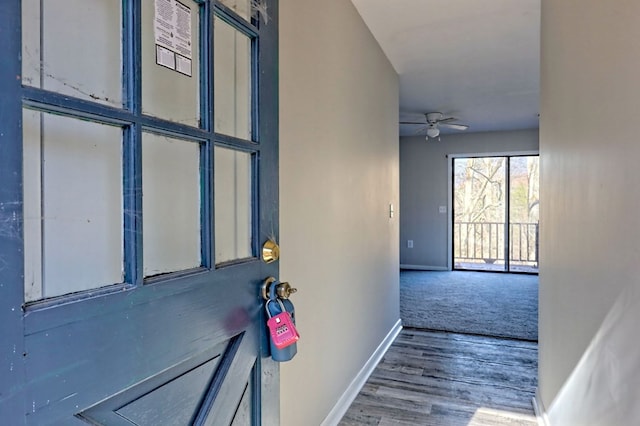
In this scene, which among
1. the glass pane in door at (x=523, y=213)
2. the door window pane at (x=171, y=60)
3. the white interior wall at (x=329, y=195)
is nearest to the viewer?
the door window pane at (x=171, y=60)

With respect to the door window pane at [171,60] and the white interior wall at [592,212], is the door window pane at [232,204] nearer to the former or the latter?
the door window pane at [171,60]

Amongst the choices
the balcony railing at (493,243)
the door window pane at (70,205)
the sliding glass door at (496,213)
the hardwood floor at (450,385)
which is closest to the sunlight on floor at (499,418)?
the hardwood floor at (450,385)

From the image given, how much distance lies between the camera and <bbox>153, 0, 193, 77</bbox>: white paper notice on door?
2.56 feet

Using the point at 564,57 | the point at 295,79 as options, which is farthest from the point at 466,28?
the point at 295,79

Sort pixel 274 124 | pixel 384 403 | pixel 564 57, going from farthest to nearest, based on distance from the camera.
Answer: pixel 384 403
pixel 564 57
pixel 274 124

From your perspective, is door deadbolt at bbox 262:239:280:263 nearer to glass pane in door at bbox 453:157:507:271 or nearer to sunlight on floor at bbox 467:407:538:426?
sunlight on floor at bbox 467:407:538:426

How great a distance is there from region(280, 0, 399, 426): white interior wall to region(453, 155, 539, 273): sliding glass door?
4.48m

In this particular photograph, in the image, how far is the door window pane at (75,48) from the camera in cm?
58

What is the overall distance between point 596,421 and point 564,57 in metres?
1.30

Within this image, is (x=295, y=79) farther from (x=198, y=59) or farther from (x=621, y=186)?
(x=621, y=186)

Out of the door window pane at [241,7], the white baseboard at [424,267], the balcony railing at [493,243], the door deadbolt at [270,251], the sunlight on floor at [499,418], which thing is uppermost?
the door window pane at [241,7]

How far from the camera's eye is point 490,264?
7.11 metres

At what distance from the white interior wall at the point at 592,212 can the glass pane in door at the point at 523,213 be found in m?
5.18

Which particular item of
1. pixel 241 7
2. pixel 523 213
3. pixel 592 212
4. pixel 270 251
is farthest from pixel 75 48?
pixel 523 213
